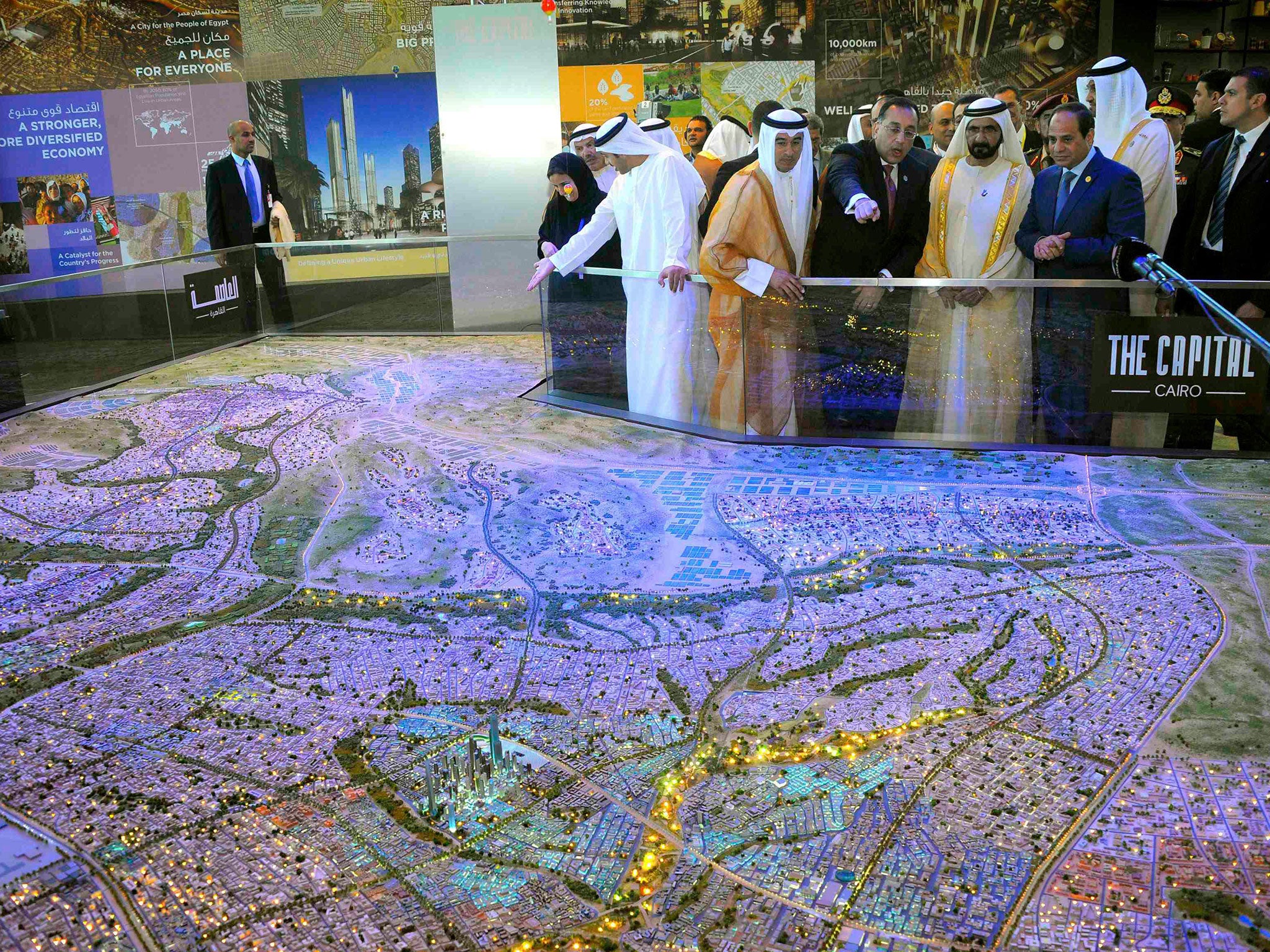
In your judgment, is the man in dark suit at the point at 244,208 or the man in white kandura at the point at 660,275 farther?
the man in dark suit at the point at 244,208

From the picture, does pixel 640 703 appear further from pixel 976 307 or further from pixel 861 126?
pixel 861 126

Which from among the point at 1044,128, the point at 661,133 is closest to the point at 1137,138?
the point at 1044,128

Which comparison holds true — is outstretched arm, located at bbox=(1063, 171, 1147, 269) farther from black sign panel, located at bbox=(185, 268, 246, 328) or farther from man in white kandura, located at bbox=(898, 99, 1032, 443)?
black sign panel, located at bbox=(185, 268, 246, 328)

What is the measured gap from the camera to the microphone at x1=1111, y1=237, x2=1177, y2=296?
14.6 feet

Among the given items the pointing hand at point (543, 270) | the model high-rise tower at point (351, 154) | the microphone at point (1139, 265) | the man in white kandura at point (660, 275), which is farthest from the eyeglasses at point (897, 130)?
the model high-rise tower at point (351, 154)

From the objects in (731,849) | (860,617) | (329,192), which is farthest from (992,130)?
(329,192)

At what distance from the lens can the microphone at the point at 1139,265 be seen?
446 cm

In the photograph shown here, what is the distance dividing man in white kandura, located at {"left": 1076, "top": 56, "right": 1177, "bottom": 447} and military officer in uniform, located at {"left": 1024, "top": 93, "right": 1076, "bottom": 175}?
0.16 meters

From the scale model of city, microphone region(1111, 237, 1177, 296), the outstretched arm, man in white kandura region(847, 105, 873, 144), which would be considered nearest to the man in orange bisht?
the scale model of city

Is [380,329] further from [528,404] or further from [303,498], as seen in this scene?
[303,498]

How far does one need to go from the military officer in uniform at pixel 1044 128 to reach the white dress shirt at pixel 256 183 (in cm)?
540

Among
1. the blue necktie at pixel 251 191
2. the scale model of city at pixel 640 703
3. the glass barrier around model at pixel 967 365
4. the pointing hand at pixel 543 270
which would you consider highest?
the blue necktie at pixel 251 191

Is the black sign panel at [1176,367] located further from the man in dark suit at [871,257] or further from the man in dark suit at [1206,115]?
the man in dark suit at [1206,115]

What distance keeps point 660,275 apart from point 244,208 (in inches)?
185
